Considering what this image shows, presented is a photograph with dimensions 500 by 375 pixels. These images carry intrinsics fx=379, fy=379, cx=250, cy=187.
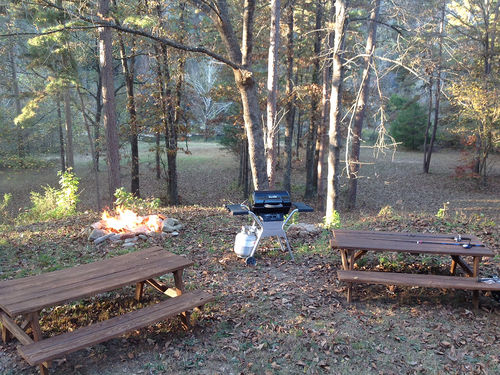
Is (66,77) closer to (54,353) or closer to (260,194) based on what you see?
(260,194)

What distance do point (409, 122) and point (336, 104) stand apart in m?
22.7

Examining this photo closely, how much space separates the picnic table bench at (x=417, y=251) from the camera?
4.28m

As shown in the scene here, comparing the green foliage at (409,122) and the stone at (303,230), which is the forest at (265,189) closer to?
the stone at (303,230)

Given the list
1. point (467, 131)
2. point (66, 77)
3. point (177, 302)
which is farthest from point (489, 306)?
point (467, 131)

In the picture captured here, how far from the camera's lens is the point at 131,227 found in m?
6.91

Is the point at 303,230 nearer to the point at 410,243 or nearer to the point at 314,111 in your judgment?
the point at 410,243

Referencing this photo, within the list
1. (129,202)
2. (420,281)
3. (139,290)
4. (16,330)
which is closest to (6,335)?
(16,330)

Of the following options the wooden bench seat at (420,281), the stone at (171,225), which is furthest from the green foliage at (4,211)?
the wooden bench seat at (420,281)

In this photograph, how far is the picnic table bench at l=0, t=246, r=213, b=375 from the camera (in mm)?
3061

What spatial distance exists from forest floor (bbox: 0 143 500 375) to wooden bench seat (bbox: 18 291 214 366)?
14.8 inches

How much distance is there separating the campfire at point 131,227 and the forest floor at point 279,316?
0.65 ft

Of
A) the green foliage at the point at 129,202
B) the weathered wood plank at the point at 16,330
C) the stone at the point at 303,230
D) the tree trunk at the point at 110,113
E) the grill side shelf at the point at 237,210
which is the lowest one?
the stone at the point at 303,230

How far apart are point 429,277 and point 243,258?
8.58 ft

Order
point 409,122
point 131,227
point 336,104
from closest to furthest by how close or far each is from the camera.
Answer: point 131,227 < point 336,104 < point 409,122
